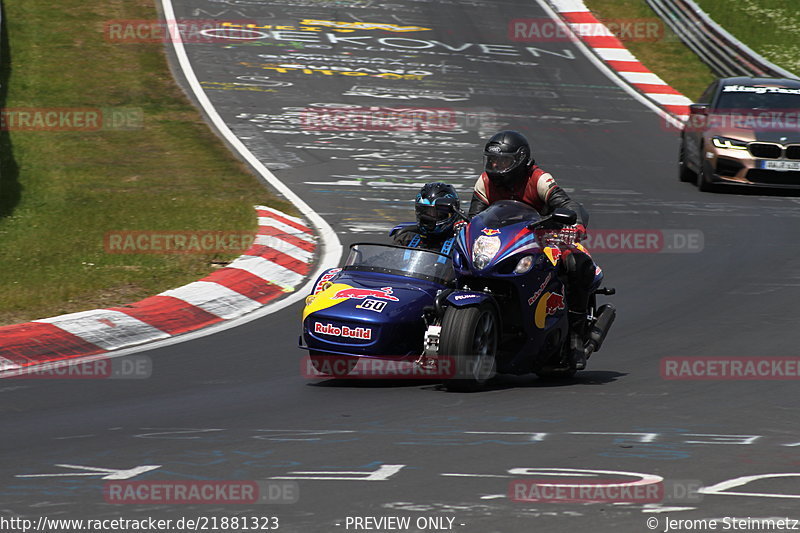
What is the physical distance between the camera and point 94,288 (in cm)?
1146

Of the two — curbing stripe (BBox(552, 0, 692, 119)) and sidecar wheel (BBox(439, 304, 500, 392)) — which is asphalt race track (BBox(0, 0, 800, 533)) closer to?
sidecar wheel (BBox(439, 304, 500, 392))

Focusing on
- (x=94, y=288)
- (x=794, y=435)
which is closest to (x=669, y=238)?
(x=94, y=288)

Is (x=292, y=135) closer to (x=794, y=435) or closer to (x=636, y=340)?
(x=636, y=340)

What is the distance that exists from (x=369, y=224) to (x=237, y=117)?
6.94 metres

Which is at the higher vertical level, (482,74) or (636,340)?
(482,74)

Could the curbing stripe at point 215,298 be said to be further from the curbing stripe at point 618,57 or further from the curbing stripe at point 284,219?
the curbing stripe at point 618,57

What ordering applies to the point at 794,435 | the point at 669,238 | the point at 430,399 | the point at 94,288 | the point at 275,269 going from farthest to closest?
1. the point at 669,238
2. the point at 275,269
3. the point at 94,288
4. the point at 430,399
5. the point at 794,435

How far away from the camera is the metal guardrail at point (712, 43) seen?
26.0 m

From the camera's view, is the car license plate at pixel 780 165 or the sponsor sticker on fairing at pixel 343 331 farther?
the car license plate at pixel 780 165

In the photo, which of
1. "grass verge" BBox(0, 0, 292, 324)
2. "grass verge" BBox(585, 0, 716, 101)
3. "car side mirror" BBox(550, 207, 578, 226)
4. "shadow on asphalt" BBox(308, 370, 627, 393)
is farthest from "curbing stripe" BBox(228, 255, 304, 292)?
"grass verge" BBox(585, 0, 716, 101)

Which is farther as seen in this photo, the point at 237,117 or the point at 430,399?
the point at 237,117

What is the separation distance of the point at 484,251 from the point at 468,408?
1.12 metres

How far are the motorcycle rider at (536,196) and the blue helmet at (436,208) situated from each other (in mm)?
241

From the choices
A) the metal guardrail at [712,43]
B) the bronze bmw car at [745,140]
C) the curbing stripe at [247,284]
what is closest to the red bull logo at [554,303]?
the curbing stripe at [247,284]
